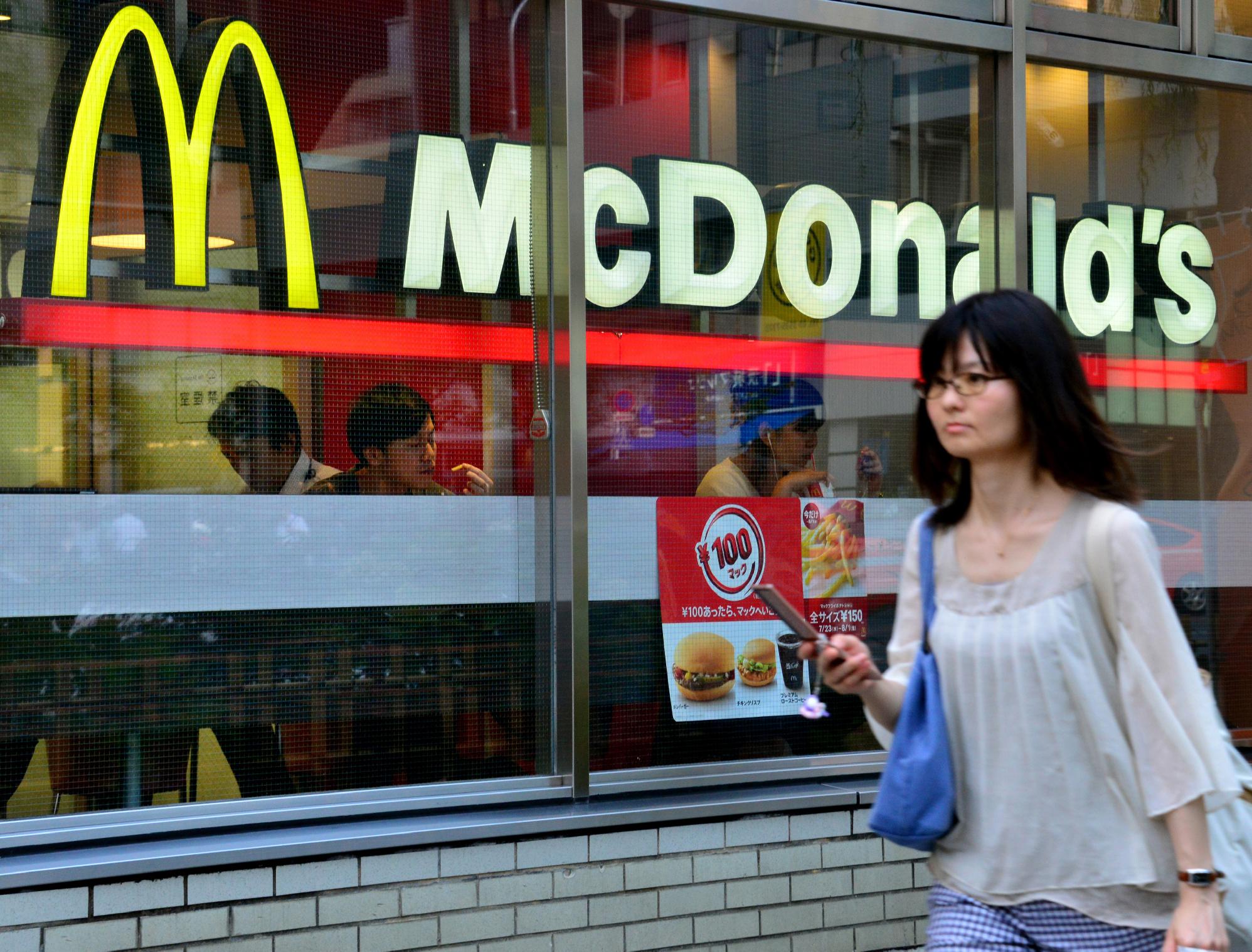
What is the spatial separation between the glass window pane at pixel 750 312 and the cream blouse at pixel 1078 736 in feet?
7.76

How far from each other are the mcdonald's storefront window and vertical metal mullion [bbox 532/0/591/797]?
2.6 inches

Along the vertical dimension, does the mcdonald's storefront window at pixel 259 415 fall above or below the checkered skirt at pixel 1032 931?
above

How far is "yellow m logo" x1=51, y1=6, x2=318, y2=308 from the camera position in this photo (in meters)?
3.97

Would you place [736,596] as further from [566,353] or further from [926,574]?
[926,574]

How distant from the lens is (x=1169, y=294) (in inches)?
219

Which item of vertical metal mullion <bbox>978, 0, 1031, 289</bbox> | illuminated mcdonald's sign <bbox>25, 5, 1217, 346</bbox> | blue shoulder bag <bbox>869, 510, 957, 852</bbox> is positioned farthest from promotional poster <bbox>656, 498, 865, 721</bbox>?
blue shoulder bag <bbox>869, 510, 957, 852</bbox>

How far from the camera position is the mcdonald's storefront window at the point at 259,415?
3.94 metres

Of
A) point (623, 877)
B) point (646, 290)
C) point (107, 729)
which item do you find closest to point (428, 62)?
point (646, 290)

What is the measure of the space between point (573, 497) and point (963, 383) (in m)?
2.27

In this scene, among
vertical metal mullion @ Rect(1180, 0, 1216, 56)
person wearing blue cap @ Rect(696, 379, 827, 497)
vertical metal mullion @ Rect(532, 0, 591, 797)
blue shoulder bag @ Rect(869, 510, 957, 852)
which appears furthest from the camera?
vertical metal mullion @ Rect(1180, 0, 1216, 56)

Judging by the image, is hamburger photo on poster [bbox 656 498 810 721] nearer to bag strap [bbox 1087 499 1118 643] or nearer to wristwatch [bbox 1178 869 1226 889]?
bag strap [bbox 1087 499 1118 643]

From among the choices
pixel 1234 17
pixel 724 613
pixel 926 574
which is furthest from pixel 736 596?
pixel 1234 17

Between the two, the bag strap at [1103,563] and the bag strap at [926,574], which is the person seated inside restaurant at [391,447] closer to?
the bag strap at [926,574]

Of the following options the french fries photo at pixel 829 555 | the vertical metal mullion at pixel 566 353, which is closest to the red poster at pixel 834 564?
the french fries photo at pixel 829 555
